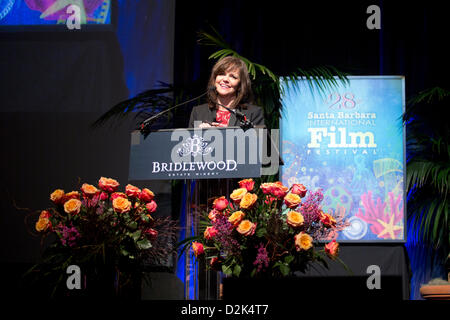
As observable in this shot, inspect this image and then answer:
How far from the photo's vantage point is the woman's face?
3.11 metres

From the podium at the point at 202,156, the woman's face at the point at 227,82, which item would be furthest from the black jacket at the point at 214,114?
the podium at the point at 202,156

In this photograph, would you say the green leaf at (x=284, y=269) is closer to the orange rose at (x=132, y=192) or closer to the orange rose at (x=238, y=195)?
the orange rose at (x=238, y=195)

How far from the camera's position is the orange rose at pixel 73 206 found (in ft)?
7.66

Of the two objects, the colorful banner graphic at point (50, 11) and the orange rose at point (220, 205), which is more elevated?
the colorful banner graphic at point (50, 11)

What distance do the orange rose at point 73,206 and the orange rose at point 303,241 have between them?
2.75ft

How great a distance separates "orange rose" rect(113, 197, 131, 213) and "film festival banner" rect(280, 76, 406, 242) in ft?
5.60

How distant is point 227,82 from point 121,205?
1050 mm

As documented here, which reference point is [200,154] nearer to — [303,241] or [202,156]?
[202,156]

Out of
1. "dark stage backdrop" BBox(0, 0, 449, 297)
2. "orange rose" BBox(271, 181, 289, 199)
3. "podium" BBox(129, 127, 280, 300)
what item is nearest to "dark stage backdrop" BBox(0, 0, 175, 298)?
"dark stage backdrop" BBox(0, 0, 449, 297)

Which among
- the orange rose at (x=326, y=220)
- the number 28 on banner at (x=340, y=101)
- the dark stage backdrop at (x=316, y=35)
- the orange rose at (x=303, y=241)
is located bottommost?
the orange rose at (x=303, y=241)

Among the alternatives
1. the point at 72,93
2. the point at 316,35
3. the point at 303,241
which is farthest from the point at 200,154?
the point at 316,35

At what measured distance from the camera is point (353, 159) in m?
3.88
